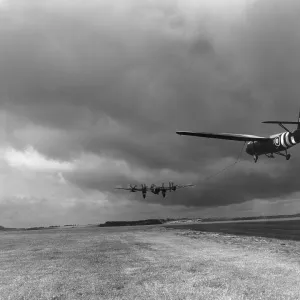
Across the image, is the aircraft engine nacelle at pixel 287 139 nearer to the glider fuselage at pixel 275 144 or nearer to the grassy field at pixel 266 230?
the glider fuselage at pixel 275 144

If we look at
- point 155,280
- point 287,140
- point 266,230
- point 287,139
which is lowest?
point 266,230

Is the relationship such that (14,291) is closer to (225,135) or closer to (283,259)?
(283,259)

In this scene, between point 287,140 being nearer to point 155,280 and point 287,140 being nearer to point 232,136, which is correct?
point 232,136

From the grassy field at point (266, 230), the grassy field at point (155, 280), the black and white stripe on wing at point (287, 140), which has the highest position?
the black and white stripe on wing at point (287, 140)

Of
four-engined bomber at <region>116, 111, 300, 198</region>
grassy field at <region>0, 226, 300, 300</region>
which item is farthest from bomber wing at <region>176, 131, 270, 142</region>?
grassy field at <region>0, 226, 300, 300</region>

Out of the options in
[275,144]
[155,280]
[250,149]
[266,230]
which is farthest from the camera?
[266,230]

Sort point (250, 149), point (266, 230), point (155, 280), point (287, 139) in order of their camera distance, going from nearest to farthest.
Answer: point (155, 280), point (287, 139), point (250, 149), point (266, 230)

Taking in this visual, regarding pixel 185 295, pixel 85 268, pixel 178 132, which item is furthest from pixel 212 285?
pixel 178 132

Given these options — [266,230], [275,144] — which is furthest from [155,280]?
[266,230]

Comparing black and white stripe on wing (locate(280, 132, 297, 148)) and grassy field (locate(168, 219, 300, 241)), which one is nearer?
black and white stripe on wing (locate(280, 132, 297, 148))

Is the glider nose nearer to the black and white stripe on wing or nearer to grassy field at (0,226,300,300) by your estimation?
the black and white stripe on wing

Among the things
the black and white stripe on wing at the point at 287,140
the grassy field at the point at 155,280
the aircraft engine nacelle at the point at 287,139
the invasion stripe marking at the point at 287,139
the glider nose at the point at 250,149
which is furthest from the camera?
the glider nose at the point at 250,149

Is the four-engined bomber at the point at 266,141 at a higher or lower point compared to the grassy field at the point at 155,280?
higher

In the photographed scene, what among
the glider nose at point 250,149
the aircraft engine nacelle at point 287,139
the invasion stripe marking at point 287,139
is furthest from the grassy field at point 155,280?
the glider nose at point 250,149
